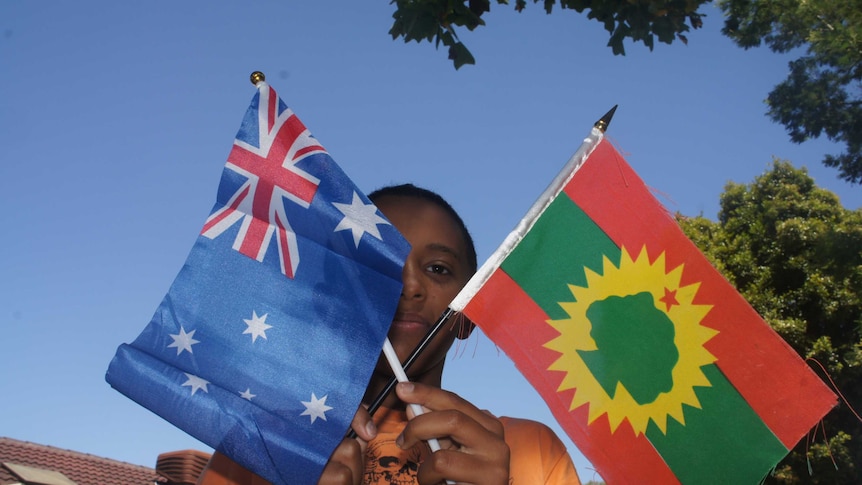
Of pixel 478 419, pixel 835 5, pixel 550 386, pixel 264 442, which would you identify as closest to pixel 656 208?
pixel 550 386

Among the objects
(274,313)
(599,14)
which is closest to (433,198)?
(274,313)

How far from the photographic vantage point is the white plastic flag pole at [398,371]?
2.13 m

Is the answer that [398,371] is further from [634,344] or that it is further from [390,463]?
[634,344]

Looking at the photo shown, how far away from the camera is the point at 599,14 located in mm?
4719

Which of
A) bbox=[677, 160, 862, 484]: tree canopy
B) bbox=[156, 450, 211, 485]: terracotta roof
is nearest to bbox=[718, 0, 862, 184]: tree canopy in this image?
bbox=[677, 160, 862, 484]: tree canopy

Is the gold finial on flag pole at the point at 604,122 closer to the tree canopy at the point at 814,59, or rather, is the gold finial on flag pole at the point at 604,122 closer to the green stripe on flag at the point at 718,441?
the green stripe on flag at the point at 718,441

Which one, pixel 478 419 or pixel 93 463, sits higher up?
pixel 93 463

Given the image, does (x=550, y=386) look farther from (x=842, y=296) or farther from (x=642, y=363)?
(x=842, y=296)

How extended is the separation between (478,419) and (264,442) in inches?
22.3

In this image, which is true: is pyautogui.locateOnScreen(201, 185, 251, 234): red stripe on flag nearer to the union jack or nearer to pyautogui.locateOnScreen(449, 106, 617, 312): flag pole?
the union jack

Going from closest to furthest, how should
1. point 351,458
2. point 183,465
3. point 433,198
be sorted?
point 351,458, point 433,198, point 183,465

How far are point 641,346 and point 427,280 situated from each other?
67cm

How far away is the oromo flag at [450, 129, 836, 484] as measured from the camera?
247 cm

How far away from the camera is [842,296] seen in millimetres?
11938
